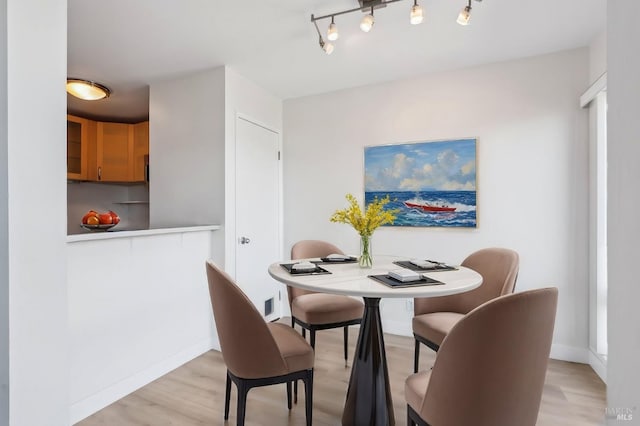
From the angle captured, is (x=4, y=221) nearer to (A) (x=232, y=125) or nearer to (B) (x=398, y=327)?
(A) (x=232, y=125)

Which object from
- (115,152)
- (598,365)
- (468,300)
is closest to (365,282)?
(468,300)

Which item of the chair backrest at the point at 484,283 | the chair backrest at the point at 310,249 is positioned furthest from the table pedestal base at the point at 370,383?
the chair backrest at the point at 310,249

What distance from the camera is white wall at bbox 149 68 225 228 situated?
282 cm

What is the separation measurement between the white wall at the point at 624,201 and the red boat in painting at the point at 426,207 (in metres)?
2.52

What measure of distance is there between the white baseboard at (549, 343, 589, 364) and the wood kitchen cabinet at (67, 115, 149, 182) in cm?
458

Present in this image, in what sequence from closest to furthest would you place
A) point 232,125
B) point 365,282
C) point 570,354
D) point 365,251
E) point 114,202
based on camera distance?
point 365,282 → point 365,251 → point 570,354 → point 232,125 → point 114,202

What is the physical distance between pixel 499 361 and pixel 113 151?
4.65 m

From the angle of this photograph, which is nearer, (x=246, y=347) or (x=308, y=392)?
(x=246, y=347)

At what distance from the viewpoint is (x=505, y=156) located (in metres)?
2.72

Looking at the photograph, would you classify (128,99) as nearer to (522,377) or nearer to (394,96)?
(394,96)

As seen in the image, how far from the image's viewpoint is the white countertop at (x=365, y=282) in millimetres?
1354

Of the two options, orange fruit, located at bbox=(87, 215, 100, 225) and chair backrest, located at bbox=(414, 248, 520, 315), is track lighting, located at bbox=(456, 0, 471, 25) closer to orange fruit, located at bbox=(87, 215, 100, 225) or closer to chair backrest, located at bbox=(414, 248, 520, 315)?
chair backrest, located at bbox=(414, 248, 520, 315)

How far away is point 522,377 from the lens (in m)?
1.02

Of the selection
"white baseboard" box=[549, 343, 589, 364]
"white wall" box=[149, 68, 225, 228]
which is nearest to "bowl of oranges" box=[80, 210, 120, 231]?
"white wall" box=[149, 68, 225, 228]
